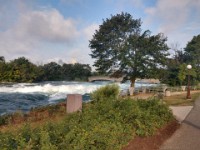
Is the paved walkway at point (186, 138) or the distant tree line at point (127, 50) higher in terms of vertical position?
the distant tree line at point (127, 50)

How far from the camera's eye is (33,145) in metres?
6.16

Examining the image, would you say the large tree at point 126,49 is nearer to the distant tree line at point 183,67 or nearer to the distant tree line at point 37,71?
the distant tree line at point 183,67

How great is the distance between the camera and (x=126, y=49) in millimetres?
41344

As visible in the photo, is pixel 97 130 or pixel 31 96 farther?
pixel 31 96

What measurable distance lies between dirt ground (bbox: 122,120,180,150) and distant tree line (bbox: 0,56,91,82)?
275 ft

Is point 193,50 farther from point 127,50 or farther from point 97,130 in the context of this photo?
point 97,130

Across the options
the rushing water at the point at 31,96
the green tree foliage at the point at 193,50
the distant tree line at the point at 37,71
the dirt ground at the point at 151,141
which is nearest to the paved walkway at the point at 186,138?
the dirt ground at the point at 151,141

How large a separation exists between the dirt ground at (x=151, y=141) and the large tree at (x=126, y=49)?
94.3 feet

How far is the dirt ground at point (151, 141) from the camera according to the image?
29.7 ft

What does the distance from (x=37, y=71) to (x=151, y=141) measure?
326ft

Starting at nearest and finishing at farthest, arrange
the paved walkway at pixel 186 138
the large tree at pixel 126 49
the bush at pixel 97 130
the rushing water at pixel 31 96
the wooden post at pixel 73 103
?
1. the bush at pixel 97 130
2. the paved walkway at pixel 186 138
3. the wooden post at pixel 73 103
4. the rushing water at pixel 31 96
5. the large tree at pixel 126 49

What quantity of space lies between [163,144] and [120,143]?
2146mm

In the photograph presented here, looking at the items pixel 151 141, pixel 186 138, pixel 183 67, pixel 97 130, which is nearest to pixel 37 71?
pixel 183 67

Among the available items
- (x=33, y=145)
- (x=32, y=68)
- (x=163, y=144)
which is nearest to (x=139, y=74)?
(x=163, y=144)
